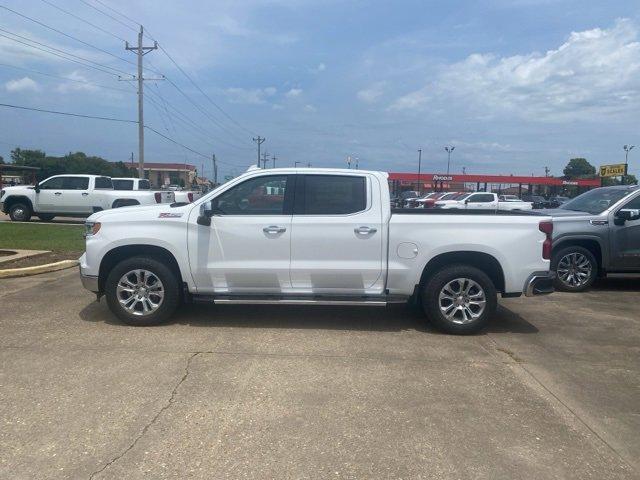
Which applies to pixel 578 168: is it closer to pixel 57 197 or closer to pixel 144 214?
pixel 57 197

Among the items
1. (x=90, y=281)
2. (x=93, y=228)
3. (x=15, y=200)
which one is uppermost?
(x=15, y=200)

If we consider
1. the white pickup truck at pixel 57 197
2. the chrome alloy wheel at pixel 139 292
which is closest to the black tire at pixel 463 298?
the chrome alloy wheel at pixel 139 292

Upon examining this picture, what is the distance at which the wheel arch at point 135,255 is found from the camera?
6.35 meters

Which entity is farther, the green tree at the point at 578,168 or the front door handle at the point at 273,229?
the green tree at the point at 578,168

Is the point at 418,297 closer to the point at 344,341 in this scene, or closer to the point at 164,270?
the point at 344,341

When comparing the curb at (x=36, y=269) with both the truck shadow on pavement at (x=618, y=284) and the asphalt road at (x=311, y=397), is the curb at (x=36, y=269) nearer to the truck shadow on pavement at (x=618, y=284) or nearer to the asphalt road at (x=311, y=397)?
the asphalt road at (x=311, y=397)

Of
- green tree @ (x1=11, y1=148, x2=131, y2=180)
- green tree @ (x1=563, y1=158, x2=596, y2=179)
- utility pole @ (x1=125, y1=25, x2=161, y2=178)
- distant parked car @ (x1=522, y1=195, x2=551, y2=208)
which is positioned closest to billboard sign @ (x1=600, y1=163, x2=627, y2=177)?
distant parked car @ (x1=522, y1=195, x2=551, y2=208)

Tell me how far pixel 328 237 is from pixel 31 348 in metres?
3.29

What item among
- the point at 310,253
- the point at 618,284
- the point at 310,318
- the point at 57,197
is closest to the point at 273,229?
the point at 310,253

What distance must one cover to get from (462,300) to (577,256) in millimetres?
3940

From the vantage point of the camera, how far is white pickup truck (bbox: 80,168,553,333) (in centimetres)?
620

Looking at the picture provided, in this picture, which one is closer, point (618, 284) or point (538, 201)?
point (618, 284)

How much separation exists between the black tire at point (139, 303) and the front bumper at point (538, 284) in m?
4.03

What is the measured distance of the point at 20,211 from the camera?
806 inches
